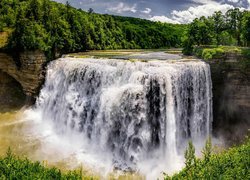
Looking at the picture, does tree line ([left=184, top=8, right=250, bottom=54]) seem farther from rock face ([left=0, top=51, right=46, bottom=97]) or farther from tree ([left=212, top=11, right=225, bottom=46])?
rock face ([left=0, top=51, right=46, bottom=97])

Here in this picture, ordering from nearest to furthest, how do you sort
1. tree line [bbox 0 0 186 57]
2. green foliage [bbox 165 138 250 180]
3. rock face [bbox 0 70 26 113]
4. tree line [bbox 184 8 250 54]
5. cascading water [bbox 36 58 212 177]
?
green foliage [bbox 165 138 250 180], cascading water [bbox 36 58 212 177], tree line [bbox 0 0 186 57], rock face [bbox 0 70 26 113], tree line [bbox 184 8 250 54]

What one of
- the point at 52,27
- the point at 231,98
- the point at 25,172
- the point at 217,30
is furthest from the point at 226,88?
the point at 25,172

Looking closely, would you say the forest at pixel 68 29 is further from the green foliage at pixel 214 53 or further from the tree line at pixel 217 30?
the green foliage at pixel 214 53

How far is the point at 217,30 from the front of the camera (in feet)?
103

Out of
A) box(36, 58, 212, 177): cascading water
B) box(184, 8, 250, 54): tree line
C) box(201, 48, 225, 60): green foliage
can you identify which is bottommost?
box(36, 58, 212, 177): cascading water

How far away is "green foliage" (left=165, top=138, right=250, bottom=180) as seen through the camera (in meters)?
9.62

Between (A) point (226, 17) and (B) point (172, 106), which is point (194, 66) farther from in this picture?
(A) point (226, 17)

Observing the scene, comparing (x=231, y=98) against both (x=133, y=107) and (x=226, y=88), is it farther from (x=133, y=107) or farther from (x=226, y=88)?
(x=133, y=107)

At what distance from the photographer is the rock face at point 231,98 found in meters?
21.5

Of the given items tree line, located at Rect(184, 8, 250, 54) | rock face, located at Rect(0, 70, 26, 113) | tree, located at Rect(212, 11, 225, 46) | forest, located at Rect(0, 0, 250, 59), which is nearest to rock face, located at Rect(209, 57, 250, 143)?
forest, located at Rect(0, 0, 250, 59)

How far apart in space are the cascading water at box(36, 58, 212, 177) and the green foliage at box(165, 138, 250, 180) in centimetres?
698

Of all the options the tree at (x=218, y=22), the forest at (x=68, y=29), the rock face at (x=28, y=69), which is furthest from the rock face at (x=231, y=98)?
the rock face at (x=28, y=69)

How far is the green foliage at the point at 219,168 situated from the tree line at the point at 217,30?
18.8m

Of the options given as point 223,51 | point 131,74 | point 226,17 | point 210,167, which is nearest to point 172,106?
point 131,74
